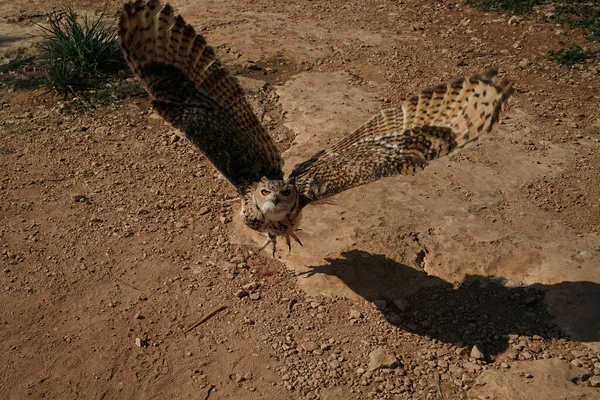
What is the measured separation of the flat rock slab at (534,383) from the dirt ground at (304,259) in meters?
0.02

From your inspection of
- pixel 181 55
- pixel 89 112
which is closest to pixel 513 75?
pixel 181 55

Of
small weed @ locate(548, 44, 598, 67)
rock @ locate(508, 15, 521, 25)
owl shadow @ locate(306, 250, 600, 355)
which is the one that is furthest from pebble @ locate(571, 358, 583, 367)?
rock @ locate(508, 15, 521, 25)

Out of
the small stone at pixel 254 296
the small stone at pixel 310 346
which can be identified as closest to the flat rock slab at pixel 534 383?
the small stone at pixel 310 346

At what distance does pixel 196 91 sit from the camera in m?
6.52

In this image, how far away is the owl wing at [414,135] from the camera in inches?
208

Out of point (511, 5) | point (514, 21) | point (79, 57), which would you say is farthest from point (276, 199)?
point (511, 5)

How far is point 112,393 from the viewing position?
4.99m

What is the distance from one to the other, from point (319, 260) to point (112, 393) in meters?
2.25

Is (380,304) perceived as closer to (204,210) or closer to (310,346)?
(310,346)

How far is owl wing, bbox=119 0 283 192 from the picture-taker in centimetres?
608

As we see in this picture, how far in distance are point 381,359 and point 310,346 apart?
1.98 feet

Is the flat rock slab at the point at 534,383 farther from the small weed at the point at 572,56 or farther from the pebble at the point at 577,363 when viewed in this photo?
the small weed at the point at 572,56

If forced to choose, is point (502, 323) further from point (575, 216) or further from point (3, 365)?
point (3, 365)

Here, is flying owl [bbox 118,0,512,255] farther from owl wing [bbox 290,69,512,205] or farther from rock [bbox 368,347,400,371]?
rock [bbox 368,347,400,371]
